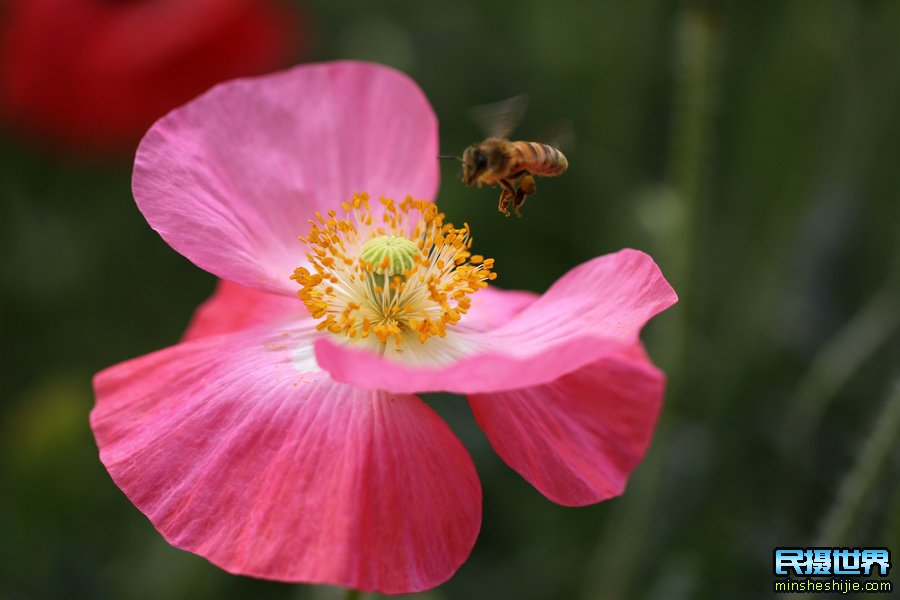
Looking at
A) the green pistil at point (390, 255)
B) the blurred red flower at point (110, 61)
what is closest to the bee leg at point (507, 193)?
the green pistil at point (390, 255)

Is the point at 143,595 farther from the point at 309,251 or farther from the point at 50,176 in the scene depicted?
the point at 50,176

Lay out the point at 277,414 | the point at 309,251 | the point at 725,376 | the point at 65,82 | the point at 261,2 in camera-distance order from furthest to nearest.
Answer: the point at 261,2, the point at 65,82, the point at 725,376, the point at 309,251, the point at 277,414

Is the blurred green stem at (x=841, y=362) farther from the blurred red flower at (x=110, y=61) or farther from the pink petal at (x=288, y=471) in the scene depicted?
the blurred red flower at (x=110, y=61)

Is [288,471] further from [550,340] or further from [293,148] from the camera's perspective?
[293,148]

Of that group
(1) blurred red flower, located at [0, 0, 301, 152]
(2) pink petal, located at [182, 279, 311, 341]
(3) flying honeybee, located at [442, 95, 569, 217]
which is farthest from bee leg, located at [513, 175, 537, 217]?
(1) blurred red flower, located at [0, 0, 301, 152]

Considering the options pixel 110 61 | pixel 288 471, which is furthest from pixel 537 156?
pixel 110 61

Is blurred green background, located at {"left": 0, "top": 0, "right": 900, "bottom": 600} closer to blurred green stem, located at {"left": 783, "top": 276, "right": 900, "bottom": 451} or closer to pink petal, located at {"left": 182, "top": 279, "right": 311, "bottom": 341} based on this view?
blurred green stem, located at {"left": 783, "top": 276, "right": 900, "bottom": 451}

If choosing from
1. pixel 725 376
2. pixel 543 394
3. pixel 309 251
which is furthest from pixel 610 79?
pixel 543 394
